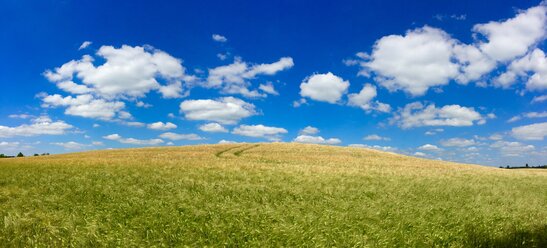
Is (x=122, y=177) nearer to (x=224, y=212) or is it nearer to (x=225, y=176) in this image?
(x=225, y=176)

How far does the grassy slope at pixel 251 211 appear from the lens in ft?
39.9

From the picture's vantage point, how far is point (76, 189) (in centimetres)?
1823

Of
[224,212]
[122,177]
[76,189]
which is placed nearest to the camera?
[224,212]

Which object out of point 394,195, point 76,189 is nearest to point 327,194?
point 394,195

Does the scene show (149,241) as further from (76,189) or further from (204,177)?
(204,177)

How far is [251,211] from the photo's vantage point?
1459cm

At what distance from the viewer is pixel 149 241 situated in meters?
11.6

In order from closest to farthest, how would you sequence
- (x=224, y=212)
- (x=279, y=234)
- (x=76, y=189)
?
(x=279, y=234), (x=224, y=212), (x=76, y=189)

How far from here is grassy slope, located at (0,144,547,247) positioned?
12.1 m

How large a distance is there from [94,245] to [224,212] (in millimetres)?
4649

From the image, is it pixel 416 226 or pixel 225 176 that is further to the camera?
pixel 225 176

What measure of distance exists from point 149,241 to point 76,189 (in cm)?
873

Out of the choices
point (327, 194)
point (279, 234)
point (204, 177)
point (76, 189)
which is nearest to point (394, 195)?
point (327, 194)

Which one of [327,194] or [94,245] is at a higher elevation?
[327,194]
